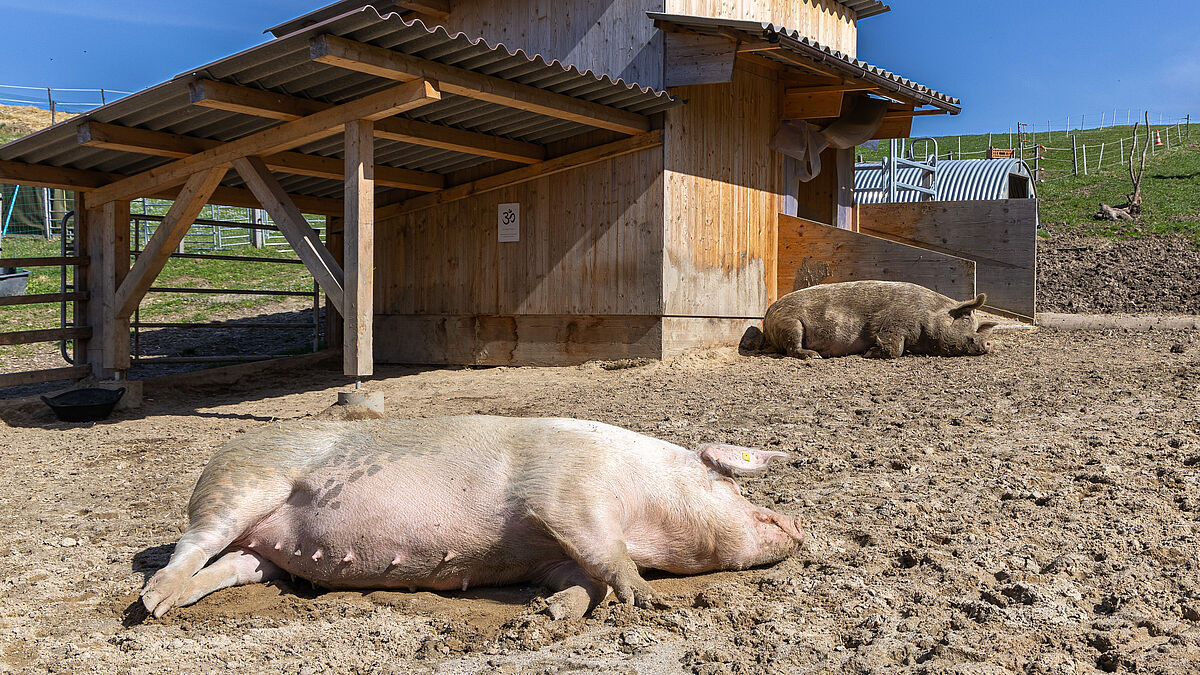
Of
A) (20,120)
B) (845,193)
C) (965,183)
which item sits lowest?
(845,193)

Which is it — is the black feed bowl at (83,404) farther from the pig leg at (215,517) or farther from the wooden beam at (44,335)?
the pig leg at (215,517)

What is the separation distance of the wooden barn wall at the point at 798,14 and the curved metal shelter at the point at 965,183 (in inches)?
189

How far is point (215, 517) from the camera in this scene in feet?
11.7

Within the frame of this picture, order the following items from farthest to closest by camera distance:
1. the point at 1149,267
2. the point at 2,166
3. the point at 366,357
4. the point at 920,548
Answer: the point at 1149,267 → the point at 2,166 → the point at 366,357 → the point at 920,548

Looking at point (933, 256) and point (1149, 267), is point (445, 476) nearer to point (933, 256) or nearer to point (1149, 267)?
point (933, 256)

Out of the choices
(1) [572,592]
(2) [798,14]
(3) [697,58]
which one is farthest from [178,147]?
(2) [798,14]

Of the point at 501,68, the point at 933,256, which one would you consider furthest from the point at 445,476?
the point at 933,256

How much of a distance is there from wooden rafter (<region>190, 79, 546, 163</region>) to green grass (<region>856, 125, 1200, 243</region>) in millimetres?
13954

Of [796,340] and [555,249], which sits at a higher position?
[555,249]

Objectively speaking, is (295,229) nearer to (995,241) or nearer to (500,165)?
(500,165)

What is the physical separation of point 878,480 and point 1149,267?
1423 centimetres

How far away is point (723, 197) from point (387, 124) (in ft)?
13.2

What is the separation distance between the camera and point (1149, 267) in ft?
53.5

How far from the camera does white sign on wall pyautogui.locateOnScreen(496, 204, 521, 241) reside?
10.7m
